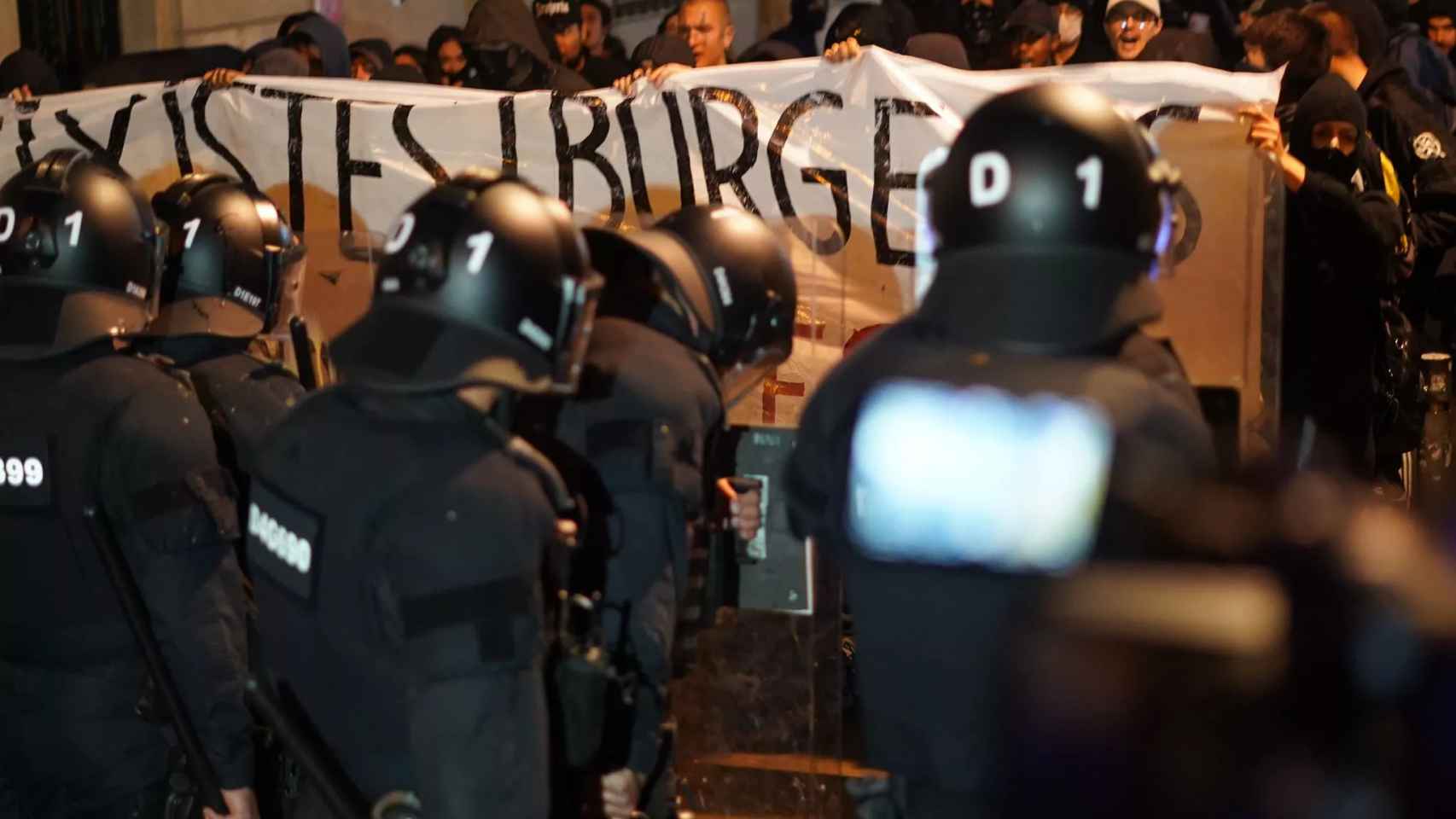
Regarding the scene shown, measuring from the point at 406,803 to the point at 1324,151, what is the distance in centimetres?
377

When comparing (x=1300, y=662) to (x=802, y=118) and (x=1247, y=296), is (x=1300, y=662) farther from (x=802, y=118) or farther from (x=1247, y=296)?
(x=802, y=118)

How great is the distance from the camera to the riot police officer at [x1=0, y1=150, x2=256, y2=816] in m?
3.39

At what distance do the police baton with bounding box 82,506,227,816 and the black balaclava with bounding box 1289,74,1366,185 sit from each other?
12.4ft

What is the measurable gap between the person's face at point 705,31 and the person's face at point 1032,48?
1275mm

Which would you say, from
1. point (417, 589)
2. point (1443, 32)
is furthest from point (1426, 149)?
point (417, 589)

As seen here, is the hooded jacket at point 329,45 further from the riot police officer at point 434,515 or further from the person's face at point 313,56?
the riot police officer at point 434,515

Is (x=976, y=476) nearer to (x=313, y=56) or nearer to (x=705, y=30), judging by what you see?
(x=705, y=30)

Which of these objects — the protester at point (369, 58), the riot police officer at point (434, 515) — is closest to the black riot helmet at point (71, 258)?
the riot police officer at point (434, 515)

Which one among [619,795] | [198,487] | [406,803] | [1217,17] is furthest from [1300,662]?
[1217,17]

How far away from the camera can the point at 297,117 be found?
6320 millimetres

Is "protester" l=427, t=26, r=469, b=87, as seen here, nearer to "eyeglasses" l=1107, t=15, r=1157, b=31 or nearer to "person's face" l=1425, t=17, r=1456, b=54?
"eyeglasses" l=1107, t=15, r=1157, b=31

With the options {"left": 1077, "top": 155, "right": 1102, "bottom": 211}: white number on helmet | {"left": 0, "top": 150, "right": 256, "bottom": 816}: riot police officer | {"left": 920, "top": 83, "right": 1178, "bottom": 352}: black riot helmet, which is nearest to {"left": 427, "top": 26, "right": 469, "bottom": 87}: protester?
{"left": 0, "top": 150, "right": 256, "bottom": 816}: riot police officer

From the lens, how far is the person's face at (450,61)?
27.5 ft

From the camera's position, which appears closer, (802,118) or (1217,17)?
(802,118)
